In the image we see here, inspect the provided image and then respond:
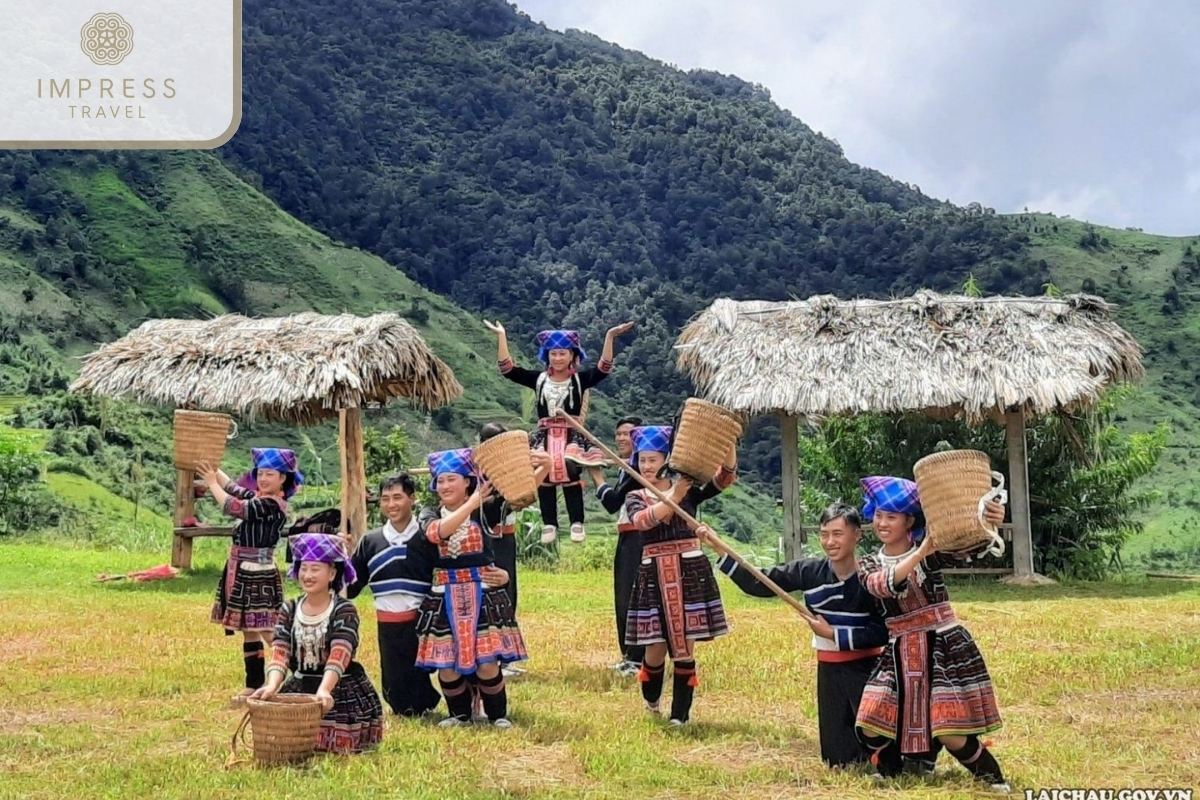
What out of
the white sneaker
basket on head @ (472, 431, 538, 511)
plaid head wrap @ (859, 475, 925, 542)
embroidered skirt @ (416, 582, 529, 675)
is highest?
basket on head @ (472, 431, 538, 511)

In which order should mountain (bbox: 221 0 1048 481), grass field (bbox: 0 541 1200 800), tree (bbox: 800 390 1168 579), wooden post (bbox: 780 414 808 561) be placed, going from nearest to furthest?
grass field (bbox: 0 541 1200 800) → wooden post (bbox: 780 414 808 561) → tree (bbox: 800 390 1168 579) → mountain (bbox: 221 0 1048 481)

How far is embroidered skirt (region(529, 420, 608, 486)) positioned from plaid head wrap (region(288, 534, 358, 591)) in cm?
258

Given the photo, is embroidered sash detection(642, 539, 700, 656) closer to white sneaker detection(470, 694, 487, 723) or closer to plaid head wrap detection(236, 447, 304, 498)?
white sneaker detection(470, 694, 487, 723)

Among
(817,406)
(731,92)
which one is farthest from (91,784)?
(731,92)

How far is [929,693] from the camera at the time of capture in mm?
5230

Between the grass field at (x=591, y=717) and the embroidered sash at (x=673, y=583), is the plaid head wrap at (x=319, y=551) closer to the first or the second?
the grass field at (x=591, y=717)

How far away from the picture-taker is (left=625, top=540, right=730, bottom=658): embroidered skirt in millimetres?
6605

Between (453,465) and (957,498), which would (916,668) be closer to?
(957,498)

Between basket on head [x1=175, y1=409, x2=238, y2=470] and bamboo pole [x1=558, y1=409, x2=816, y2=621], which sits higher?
basket on head [x1=175, y1=409, x2=238, y2=470]

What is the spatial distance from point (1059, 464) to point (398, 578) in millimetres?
11202

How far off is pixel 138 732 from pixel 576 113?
57901mm

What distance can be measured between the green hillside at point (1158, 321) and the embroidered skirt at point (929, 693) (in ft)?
70.7

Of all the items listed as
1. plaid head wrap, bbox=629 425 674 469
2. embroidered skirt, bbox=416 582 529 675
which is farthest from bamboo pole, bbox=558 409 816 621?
embroidered skirt, bbox=416 582 529 675

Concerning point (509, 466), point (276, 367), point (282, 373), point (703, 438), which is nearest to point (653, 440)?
point (703, 438)
